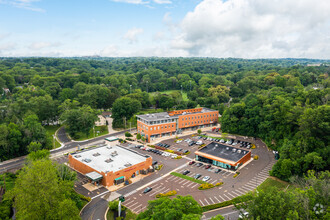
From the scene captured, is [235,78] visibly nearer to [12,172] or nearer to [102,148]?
[102,148]

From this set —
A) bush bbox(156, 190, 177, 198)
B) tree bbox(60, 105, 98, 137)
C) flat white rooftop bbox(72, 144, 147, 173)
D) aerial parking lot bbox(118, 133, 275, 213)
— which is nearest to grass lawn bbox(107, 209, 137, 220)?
aerial parking lot bbox(118, 133, 275, 213)

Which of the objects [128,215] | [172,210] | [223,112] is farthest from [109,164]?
[223,112]

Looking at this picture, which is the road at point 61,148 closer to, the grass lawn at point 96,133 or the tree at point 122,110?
the grass lawn at point 96,133

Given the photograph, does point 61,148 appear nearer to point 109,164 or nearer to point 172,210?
point 109,164

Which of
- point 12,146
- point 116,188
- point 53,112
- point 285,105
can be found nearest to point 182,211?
point 116,188

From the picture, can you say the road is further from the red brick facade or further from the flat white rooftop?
the flat white rooftop

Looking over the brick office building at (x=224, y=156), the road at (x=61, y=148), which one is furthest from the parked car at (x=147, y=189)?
the road at (x=61, y=148)
